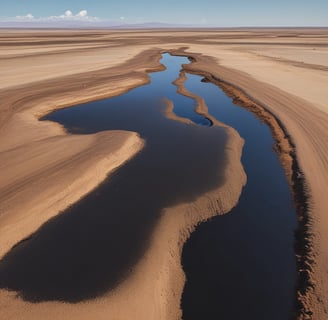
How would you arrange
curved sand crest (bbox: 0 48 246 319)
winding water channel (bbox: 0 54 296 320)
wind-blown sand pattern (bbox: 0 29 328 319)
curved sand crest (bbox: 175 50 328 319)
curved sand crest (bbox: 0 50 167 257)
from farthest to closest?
1. curved sand crest (bbox: 0 50 167 257)
2. curved sand crest (bbox: 175 50 328 319)
3. winding water channel (bbox: 0 54 296 320)
4. wind-blown sand pattern (bbox: 0 29 328 319)
5. curved sand crest (bbox: 0 48 246 319)

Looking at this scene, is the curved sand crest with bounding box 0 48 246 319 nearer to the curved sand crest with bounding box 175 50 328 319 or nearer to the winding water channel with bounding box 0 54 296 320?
the winding water channel with bounding box 0 54 296 320

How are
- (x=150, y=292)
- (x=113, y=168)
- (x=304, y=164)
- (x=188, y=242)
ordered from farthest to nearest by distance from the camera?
(x=113, y=168) → (x=304, y=164) → (x=188, y=242) → (x=150, y=292)

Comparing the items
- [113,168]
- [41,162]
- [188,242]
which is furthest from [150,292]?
[41,162]

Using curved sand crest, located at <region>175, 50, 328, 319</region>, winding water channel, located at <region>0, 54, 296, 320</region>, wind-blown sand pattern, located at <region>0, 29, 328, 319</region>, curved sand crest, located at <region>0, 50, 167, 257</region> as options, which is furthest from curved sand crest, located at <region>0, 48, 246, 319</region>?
curved sand crest, located at <region>175, 50, 328, 319</region>

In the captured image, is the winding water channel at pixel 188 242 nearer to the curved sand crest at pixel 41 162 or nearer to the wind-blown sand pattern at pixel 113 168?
the wind-blown sand pattern at pixel 113 168

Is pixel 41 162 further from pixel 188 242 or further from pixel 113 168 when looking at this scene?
pixel 188 242

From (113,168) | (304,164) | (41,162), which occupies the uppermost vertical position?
(41,162)

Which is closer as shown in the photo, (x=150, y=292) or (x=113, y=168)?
(x=150, y=292)
